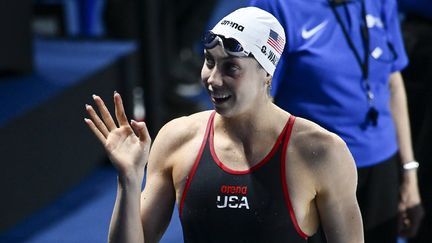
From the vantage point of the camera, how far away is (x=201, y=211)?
277 centimetres

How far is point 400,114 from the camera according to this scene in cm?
396

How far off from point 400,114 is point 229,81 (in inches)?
56.1

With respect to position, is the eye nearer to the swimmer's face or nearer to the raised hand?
the swimmer's face

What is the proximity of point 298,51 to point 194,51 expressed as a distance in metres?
6.22

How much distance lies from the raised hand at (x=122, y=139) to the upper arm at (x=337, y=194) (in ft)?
1.46

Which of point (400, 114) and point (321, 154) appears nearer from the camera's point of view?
point (321, 154)

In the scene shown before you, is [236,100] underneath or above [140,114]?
above

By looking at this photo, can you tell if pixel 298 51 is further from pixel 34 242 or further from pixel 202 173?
pixel 34 242

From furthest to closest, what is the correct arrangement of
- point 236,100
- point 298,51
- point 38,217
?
point 38,217, point 298,51, point 236,100

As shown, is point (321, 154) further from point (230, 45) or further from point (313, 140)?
point (230, 45)

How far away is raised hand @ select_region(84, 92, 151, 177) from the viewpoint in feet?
8.90

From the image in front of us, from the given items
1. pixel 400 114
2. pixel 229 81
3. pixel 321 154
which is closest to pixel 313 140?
pixel 321 154

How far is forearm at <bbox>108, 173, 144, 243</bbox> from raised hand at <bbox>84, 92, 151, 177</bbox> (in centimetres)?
3

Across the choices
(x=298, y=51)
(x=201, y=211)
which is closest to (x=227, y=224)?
(x=201, y=211)
